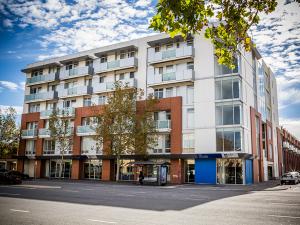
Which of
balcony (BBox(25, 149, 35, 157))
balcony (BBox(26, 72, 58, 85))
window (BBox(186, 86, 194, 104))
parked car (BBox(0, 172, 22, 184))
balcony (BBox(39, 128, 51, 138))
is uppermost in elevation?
balcony (BBox(26, 72, 58, 85))

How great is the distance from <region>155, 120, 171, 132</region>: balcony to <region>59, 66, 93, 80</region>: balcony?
A: 14301 millimetres

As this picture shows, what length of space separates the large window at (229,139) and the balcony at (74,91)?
19733 millimetres

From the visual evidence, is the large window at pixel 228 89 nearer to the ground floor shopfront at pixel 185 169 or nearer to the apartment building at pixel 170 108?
the apartment building at pixel 170 108

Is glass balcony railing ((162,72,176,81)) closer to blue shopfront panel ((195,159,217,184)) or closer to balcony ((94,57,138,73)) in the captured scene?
balcony ((94,57,138,73))

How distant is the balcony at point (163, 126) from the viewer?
34656mm

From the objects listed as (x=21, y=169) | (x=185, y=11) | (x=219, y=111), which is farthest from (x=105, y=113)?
(x=185, y=11)

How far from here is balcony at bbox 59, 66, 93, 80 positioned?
43.0 m

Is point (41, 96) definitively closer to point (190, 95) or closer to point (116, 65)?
point (116, 65)

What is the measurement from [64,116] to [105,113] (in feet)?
33.4

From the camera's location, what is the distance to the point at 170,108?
35.6 metres

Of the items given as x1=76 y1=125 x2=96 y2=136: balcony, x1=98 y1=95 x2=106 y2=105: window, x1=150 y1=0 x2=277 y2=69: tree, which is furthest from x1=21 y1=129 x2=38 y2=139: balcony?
x1=150 y1=0 x2=277 y2=69: tree

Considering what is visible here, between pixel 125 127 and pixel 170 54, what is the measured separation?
1051cm

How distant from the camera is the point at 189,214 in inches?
412

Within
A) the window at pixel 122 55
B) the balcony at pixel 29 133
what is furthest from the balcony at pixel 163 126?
→ the balcony at pixel 29 133
